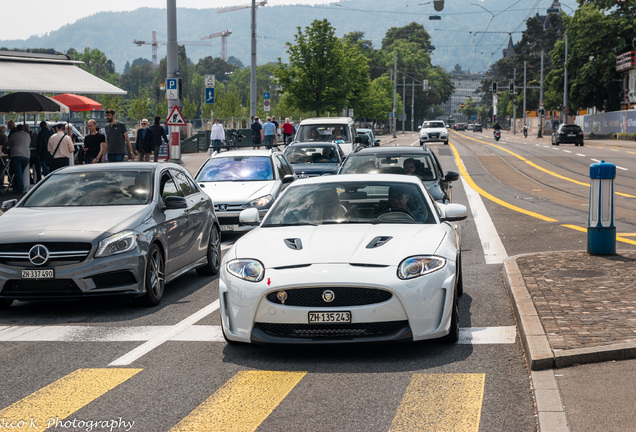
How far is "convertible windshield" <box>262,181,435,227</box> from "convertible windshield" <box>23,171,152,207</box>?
7.84ft

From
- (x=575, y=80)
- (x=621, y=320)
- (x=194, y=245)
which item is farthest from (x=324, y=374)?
(x=575, y=80)

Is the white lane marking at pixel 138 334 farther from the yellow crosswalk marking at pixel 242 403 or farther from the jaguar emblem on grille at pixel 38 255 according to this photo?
the yellow crosswalk marking at pixel 242 403

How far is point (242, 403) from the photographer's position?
5.71 m

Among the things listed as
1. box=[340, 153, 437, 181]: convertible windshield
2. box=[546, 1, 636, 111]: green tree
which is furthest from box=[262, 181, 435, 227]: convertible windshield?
box=[546, 1, 636, 111]: green tree

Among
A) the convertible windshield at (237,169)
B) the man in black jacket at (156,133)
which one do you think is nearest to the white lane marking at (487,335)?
the convertible windshield at (237,169)

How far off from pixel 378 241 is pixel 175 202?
139 inches

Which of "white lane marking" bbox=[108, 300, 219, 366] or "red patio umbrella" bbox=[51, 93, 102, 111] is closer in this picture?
"white lane marking" bbox=[108, 300, 219, 366]

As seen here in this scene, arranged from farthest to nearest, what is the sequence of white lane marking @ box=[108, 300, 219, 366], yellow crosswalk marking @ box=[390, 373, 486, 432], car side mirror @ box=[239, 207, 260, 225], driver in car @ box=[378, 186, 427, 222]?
car side mirror @ box=[239, 207, 260, 225]
driver in car @ box=[378, 186, 427, 222]
white lane marking @ box=[108, 300, 219, 366]
yellow crosswalk marking @ box=[390, 373, 486, 432]

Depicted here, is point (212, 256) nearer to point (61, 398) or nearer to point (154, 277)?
point (154, 277)

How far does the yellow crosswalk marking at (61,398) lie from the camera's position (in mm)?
5348

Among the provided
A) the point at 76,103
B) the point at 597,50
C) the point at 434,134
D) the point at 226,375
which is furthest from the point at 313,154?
the point at 597,50

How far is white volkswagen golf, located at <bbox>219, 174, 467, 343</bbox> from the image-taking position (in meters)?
6.77

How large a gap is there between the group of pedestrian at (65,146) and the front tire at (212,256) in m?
8.68

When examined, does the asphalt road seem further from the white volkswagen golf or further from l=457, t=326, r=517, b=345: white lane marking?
the white volkswagen golf
